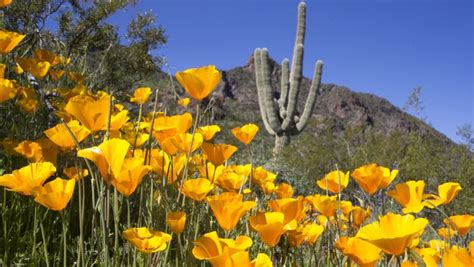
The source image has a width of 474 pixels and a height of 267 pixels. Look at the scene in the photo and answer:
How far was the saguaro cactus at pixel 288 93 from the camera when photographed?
1088 centimetres

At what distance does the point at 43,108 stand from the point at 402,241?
7.59ft

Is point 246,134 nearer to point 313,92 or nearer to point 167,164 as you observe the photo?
point 167,164

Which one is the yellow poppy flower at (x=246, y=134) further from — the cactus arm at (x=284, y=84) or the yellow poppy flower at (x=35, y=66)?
the cactus arm at (x=284, y=84)

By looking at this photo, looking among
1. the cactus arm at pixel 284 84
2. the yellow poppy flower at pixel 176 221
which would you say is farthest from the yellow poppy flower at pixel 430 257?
the cactus arm at pixel 284 84

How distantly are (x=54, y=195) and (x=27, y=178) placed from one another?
6.5 inches

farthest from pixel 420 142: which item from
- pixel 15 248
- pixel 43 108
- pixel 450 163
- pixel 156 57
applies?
pixel 15 248

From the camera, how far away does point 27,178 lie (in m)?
1.21

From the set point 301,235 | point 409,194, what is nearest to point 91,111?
point 301,235

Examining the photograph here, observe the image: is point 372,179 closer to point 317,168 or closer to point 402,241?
point 402,241

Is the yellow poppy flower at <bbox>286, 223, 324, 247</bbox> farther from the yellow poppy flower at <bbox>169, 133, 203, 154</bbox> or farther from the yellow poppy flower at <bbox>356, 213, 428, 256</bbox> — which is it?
the yellow poppy flower at <bbox>169, 133, 203, 154</bbox>

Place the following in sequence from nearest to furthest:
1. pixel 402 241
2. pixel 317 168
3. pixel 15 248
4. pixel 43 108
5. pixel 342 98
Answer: pixel 402 241, pixel 15 248, pixel 43 108, pixel 317 168, pixel 342 98

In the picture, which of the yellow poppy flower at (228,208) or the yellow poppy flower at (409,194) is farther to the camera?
the yellow poppy flower at (409,194)

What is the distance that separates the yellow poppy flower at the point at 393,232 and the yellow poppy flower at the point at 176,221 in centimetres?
42

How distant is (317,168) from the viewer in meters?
10.5
